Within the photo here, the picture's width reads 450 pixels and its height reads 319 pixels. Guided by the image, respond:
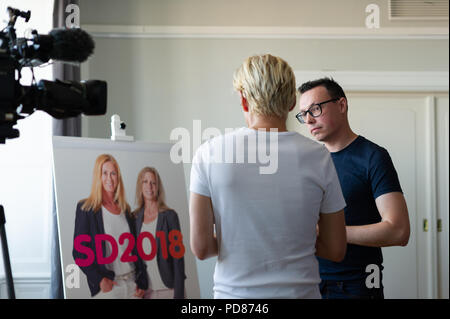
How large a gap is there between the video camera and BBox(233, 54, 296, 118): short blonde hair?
43 centimetres

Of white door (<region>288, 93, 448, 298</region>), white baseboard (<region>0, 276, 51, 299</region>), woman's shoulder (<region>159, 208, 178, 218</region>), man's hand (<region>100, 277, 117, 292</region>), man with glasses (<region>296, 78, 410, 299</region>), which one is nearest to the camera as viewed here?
man with glasses (<region>296, 78, 410, 299</region>)

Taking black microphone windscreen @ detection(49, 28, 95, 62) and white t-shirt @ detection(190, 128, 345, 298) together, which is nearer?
white t-shirt @ detection(190, 128, 345, 298)

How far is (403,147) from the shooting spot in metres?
3.70

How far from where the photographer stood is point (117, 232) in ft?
7.86

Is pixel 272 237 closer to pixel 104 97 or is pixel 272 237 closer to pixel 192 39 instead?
pixel 104 97

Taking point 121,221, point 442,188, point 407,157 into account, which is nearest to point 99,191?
point 121,221

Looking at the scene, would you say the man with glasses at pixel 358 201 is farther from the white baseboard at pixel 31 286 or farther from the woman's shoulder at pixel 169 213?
the white baseboard at pixel 31 286

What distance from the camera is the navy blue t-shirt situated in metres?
1.64

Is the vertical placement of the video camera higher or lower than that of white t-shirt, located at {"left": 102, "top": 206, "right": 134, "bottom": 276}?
higher

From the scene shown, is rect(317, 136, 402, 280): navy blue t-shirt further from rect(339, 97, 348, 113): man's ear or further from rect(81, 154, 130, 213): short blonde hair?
rect(81, 154, 130, 213): short blonde hair

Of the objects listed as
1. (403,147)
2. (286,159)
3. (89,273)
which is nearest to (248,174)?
(286,159)

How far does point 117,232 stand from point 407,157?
7.52ft

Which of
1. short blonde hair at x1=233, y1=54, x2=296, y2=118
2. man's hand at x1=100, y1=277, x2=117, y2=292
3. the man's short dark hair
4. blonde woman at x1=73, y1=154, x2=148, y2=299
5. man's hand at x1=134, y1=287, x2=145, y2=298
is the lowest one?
man's hand at x1=134, y1=287, x2=145, y2=298

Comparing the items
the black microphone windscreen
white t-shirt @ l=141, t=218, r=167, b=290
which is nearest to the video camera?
the black microphone windscreen
